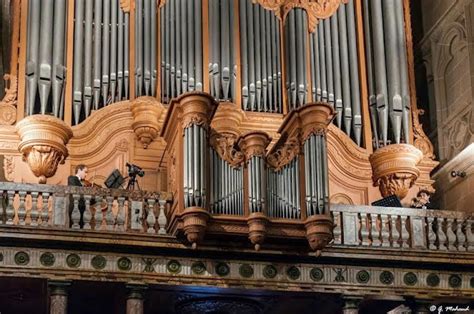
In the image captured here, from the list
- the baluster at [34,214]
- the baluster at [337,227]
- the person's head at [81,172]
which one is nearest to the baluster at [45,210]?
the baluster at [34,214]

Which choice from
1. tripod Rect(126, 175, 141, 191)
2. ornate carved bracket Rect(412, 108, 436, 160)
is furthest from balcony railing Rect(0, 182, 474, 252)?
ornate carved bracket Rect(412, 108, 436, 160)

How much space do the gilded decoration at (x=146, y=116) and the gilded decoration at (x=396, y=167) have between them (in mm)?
4526

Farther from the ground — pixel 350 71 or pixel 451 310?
pixel 350 71

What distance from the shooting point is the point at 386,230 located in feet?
74.9

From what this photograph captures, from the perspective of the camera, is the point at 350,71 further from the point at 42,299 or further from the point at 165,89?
the point at 42,299

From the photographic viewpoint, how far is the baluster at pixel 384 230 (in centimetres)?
2272

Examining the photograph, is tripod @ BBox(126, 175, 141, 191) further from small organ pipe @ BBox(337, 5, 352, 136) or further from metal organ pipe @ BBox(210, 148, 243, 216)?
small organ pipe @ BBox(337, 5, 352, 136)

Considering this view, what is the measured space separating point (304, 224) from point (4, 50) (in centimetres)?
1009

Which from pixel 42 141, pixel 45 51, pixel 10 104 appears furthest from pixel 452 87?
pixel 10 104

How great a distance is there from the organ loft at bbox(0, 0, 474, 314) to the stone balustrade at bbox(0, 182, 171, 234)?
0.10 ft

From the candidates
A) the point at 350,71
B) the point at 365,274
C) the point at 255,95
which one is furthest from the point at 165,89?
the point at 365,274

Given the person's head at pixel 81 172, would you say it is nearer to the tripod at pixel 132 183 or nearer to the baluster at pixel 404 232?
the tripod at pixel 132 183

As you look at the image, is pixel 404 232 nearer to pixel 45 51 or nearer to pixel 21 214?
pixel 21 214

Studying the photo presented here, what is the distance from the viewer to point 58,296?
→ 20.9 metres
